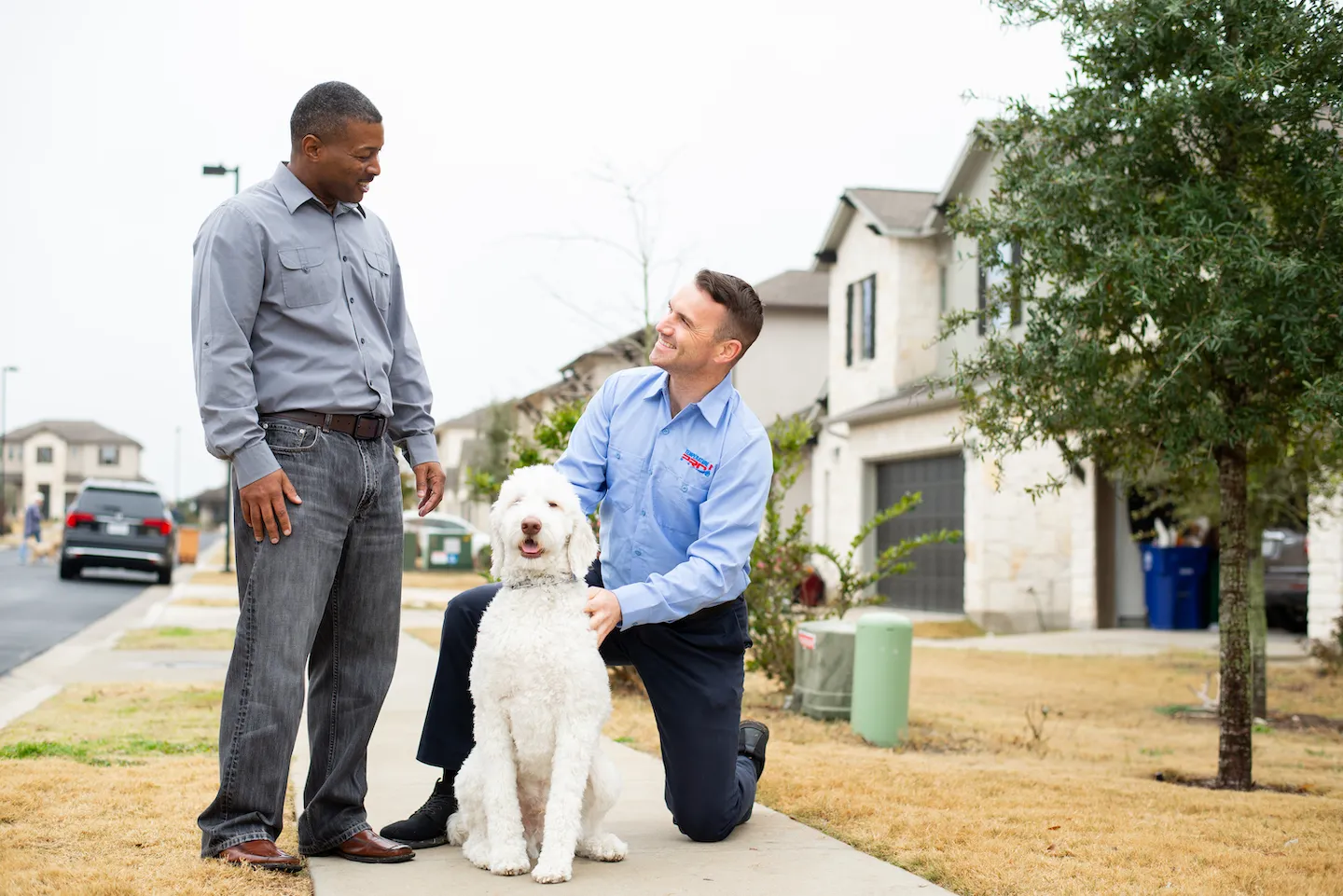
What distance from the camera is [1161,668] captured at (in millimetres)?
14477

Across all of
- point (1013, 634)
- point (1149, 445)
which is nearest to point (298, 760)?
point (1149, 445)

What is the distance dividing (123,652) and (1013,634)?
12.1 metres

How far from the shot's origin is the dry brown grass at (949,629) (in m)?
19.0

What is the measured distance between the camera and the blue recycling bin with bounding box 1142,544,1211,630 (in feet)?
62.8

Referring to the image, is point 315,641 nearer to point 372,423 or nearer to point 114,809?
point 372,423

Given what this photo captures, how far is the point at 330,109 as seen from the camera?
4.06 metres

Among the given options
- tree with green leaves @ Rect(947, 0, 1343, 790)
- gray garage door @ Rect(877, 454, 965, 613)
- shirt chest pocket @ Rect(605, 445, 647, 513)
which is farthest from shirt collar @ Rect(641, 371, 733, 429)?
gray garage door @ Rect(877, 454, 965, 613)

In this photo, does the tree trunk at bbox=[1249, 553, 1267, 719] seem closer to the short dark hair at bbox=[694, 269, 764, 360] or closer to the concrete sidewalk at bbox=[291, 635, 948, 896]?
the concrete sidewalk at bbox=[291, 635, 948, 896]

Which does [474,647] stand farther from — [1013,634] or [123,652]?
[1013,634]

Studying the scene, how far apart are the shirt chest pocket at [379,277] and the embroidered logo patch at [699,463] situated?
3.84ft

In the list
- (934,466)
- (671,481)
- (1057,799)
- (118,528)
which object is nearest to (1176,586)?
(934,466)

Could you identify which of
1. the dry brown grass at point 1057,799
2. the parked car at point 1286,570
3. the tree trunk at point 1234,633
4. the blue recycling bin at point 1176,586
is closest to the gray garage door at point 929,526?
the blue recycling bin at point 1176,586

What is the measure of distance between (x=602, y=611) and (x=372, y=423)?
3.23ft

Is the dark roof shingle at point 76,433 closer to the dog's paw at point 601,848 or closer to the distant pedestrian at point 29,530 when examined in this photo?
the distant pedestrian at point 29,530
